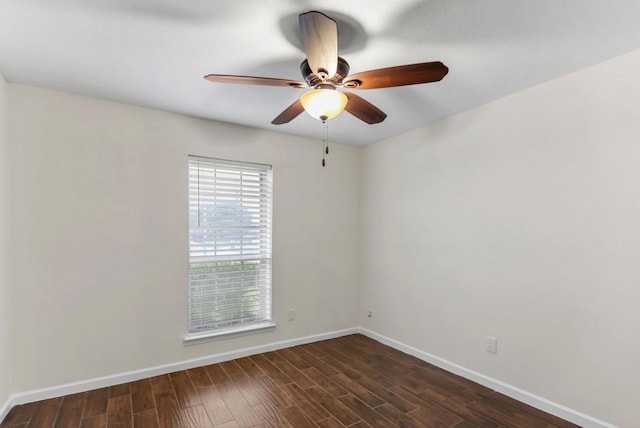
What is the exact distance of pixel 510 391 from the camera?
2.54 metres

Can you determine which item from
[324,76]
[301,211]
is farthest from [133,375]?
[324,76]

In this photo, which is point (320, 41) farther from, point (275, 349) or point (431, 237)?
point (275, 349)

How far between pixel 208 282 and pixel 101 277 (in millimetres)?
897

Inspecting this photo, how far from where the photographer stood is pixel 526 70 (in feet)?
7.19

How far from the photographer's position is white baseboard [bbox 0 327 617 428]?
222cm

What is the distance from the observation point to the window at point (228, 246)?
10.3ft

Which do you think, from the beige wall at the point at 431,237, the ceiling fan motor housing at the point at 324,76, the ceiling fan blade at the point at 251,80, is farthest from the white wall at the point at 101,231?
the ceiling fan motor housing at the point at 324,76

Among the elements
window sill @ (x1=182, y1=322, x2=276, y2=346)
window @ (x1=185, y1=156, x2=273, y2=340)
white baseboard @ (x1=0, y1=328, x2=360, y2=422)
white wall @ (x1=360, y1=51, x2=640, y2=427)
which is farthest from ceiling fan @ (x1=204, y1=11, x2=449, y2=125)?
white baseboard @ (x1=0, y1=328, x2=360, y2=422)

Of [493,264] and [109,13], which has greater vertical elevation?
[109,13]

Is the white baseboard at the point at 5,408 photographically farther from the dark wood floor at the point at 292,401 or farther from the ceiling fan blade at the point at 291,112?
the ceiling fan blade at the point at 291,112

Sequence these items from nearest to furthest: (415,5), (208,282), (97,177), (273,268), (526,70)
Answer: (415,5), (526,70), (97,177), (208,282), (273,268)

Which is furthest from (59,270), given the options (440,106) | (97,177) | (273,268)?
(440,106)

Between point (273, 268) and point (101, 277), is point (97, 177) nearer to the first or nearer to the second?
point (101, 277)

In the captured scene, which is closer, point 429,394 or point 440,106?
point 429,394
